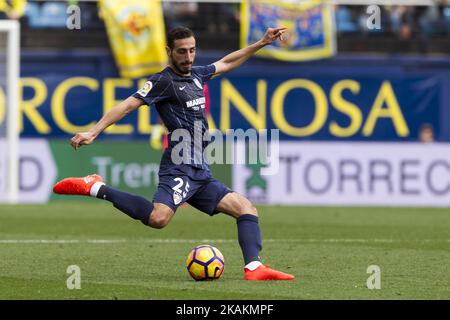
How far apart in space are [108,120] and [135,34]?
16101 millimetres

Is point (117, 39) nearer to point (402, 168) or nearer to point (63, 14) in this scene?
point (63, 14)

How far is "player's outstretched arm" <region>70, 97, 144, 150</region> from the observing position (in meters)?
9.36

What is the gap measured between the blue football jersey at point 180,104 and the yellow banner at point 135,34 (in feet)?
50.9

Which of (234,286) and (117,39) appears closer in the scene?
(234,286)

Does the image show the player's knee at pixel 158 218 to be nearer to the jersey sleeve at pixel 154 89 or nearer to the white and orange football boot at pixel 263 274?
the white and orange football boot at pixel 263 274

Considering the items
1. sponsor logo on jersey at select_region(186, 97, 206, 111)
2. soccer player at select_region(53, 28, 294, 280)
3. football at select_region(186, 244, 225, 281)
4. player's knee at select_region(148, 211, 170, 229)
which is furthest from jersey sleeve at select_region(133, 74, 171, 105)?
football at select_region(186, 244, 225, 281)

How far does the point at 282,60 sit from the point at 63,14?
5.02 meters

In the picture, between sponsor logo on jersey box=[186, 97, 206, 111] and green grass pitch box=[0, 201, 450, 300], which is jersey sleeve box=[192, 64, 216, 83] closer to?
sponsor logo on jersey box=[186, 97, 206, 111]

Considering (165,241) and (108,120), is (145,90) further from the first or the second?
(165,241)

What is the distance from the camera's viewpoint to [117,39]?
25531mm

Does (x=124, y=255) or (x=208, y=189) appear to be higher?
(x=208, y=189)

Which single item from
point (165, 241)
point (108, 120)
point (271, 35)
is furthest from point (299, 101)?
point (108, 120)
